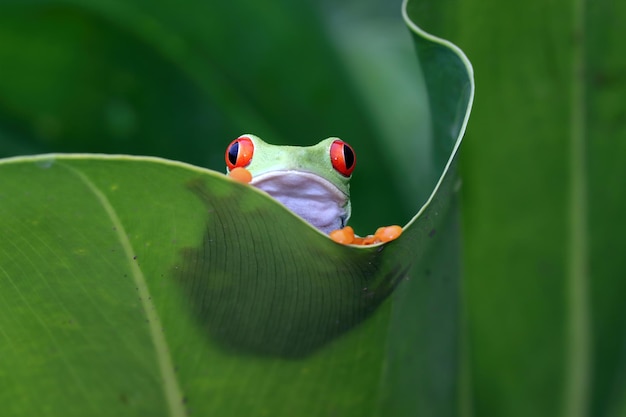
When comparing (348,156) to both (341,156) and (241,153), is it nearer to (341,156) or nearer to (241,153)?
(341,156)

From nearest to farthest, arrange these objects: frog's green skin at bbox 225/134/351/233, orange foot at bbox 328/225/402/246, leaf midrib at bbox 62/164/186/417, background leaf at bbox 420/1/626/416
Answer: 1. leaf midrib at bbox 62/164/186/417
2. orange foot at bbox 328/225/402/246
3. frog's green skin at bbox 225/134/351/233
4. background leaf at bbox 420/1/626/416

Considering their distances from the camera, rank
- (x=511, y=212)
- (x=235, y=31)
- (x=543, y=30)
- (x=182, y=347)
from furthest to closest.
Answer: (x=235, y=31)
(x=511, y=212)
(x=543, y=30)
(x=182, y=347)

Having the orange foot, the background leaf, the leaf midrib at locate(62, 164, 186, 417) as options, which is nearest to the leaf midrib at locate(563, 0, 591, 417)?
the background leaf

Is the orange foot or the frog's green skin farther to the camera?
the frog's green skin

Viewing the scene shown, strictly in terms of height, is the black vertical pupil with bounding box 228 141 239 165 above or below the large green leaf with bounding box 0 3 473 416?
above

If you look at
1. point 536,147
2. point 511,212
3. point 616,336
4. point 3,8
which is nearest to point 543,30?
point 536,147

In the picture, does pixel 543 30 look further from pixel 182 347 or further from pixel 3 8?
pixel 3 8

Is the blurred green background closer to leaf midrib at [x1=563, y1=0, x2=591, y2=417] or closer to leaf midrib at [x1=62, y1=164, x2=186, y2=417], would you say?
leaf midrib at [x1=563, y1=0, x2=591, y2=417]
